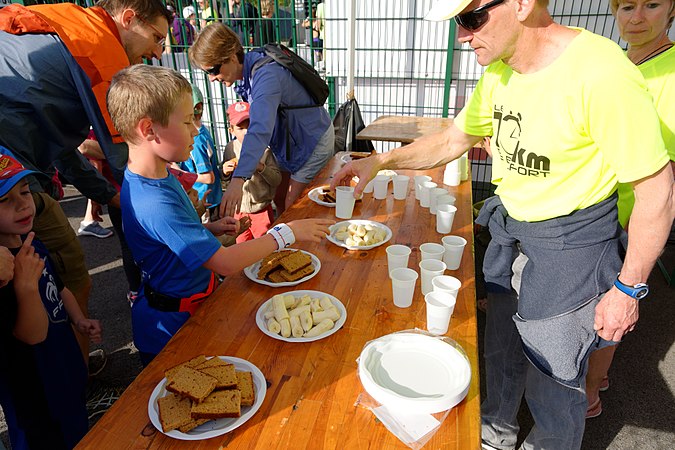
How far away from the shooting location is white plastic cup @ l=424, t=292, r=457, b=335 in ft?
5.02

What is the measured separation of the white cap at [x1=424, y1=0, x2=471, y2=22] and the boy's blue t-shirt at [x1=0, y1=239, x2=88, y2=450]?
192 cm

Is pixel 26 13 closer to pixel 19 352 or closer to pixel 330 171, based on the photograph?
pixel 19 352

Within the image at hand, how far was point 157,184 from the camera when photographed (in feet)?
5.56

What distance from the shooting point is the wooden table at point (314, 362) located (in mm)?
1185

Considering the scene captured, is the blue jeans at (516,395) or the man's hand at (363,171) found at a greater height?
the man's hand at (363,171)

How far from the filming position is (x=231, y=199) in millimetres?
2676

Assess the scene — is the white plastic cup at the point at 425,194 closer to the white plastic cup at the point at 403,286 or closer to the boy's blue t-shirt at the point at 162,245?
the white plastic cup at the point at 403,286

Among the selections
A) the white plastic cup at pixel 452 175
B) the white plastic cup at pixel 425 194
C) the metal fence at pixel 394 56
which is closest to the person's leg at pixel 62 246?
the white plastic cup at pixel 425 194

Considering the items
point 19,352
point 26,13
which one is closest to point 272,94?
point 26,13

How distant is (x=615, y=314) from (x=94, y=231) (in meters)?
5.36

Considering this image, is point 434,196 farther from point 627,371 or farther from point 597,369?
point 627,371

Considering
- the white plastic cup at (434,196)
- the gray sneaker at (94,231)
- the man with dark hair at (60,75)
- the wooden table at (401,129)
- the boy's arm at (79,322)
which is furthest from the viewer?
the gray sneaker at (94,231)

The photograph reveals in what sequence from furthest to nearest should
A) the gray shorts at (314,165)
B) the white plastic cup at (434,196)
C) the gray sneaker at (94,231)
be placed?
1. the gray sneaker at (94,231)
2. the gray shorts at (314,165)
3. the white plastic cup at (434,196)

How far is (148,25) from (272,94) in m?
0.87
